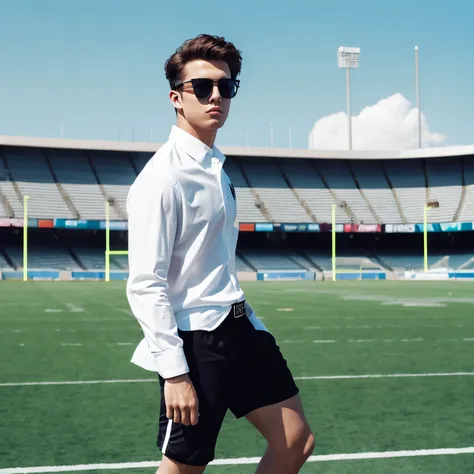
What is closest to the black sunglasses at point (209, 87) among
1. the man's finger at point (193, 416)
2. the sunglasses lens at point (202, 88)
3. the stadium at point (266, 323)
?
the sunglasses lens at point (202, 88)

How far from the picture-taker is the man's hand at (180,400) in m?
2.66

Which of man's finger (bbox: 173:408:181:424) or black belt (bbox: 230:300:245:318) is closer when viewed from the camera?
man's finger (bbox: 173:408:181:424)

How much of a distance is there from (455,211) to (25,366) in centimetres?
4832

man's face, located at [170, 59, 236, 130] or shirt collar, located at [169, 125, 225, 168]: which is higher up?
man's face, located at [170, 59, 236, 130]

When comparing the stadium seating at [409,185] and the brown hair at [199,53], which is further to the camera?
the stadium seating at [409,185]

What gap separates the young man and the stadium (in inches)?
70.2

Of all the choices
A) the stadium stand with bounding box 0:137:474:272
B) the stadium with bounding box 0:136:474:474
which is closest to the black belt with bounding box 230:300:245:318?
the stadium with bounding box 0:136:474:474

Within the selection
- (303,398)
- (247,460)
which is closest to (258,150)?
(303,398)

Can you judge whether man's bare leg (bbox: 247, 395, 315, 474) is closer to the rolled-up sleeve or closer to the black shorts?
the black shorts

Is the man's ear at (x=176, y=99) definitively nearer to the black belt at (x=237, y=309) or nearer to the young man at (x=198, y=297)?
the young man at (x=198, y=297)

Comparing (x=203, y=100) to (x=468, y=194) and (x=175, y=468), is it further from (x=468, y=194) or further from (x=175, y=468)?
(x=468, y=194)

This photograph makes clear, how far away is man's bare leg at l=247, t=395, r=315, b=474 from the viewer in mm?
3047

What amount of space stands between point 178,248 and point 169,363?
43 centimetres

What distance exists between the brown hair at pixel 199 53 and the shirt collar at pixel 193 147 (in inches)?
8.3
